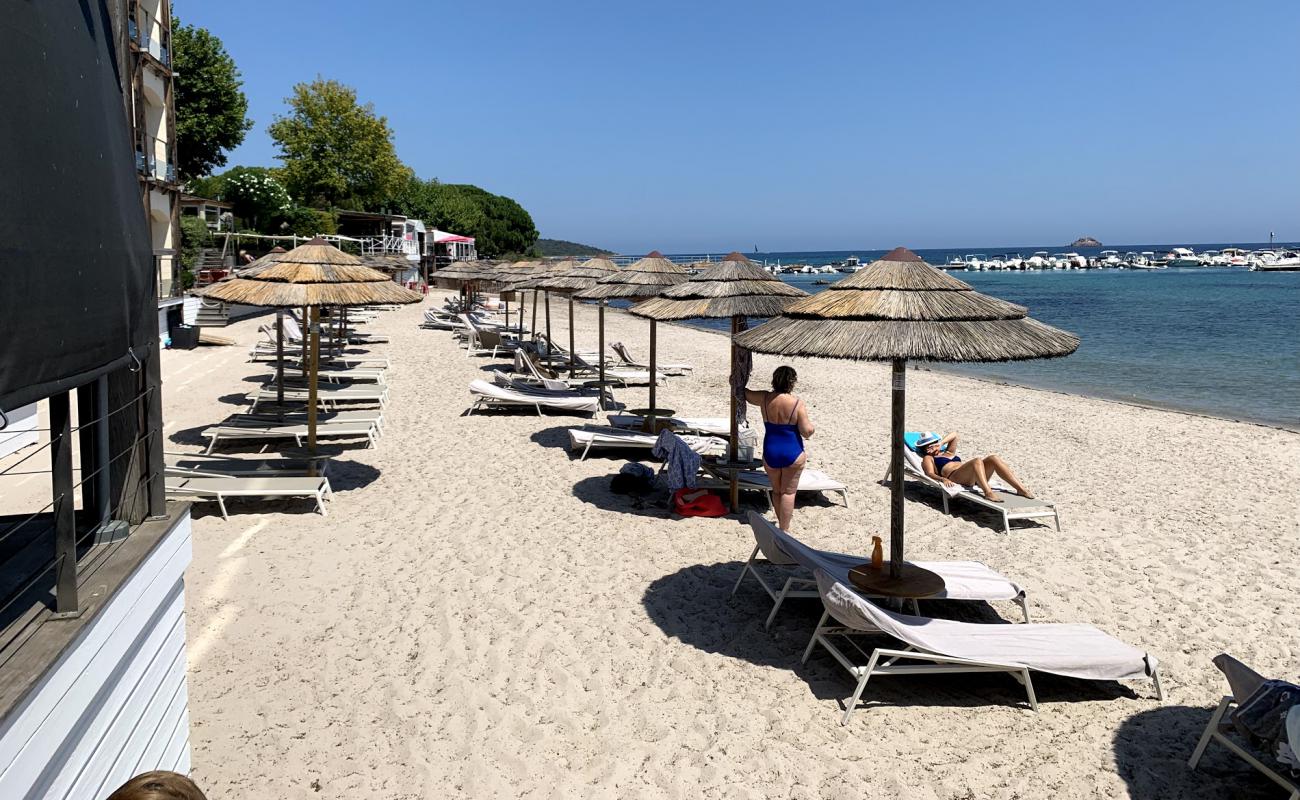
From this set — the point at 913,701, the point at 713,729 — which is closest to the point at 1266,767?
the point at 913,701

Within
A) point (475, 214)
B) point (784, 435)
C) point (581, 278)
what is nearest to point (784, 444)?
point (784, 435)

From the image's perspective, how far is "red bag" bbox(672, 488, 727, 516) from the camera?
8156 mm

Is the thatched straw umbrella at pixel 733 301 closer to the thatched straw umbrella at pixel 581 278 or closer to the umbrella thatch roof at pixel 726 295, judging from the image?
the umbrella thatch roof at pixel 726 295

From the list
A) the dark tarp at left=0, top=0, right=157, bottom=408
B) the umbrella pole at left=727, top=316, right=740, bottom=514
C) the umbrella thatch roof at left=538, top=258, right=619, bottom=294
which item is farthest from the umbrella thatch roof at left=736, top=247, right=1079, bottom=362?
the umbrella thatch roof at left=538, top=258, right=619, bottom=294

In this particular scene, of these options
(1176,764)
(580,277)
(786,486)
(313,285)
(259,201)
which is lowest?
(1176,764)

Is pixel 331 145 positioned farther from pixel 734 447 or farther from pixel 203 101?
pixel 734 447

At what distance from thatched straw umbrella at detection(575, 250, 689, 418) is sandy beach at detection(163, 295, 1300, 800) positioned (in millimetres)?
2121

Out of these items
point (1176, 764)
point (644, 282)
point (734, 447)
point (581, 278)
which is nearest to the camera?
point (1176, 764)

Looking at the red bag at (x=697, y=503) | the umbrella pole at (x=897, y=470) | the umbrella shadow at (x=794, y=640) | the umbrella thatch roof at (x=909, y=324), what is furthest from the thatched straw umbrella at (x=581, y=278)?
the umbrella pole at (x=897, y=470)

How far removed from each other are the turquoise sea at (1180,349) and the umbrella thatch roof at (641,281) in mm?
2302

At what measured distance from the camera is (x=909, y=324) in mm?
5152

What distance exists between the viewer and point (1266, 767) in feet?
13.4

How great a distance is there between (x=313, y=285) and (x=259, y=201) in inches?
1407

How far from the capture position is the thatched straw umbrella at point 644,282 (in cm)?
1111
